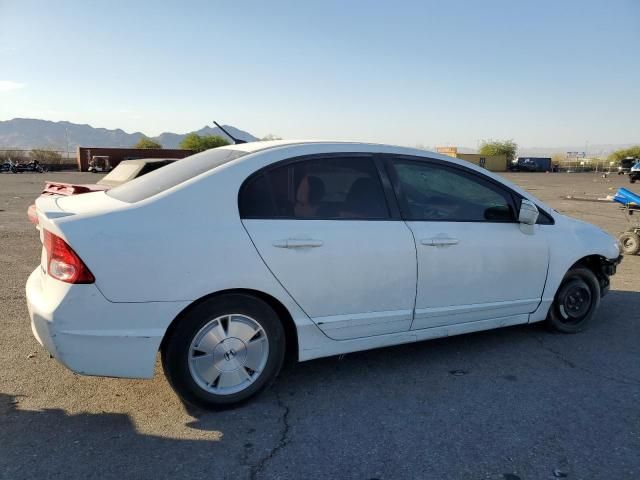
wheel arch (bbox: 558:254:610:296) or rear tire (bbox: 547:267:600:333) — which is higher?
wheel arch (bbox: 558:254:610:296)

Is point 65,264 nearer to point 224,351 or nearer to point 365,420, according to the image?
point 224,351

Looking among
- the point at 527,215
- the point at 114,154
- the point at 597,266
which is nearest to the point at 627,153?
the point at 114,154

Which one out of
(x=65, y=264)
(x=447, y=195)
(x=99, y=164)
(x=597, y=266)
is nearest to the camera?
(x=65, y=264)

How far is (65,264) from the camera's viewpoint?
2748 mm

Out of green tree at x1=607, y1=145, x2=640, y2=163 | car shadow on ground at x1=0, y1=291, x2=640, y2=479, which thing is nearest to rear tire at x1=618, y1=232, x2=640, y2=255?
car shadow on ground at x1=0, y1=291, x2=640, y2=479

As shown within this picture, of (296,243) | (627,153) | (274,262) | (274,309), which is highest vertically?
(627,153)

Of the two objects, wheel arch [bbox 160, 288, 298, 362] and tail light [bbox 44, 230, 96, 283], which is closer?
tail light [bbox 44, 230, 96, 283]

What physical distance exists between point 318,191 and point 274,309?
832mm

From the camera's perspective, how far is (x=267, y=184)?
10.5 feet

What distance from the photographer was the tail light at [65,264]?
2709mm

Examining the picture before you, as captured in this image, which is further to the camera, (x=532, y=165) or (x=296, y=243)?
(x=532, y=165)

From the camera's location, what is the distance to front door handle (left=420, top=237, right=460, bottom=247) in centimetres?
356

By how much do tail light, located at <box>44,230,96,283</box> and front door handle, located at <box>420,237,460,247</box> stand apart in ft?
7.07

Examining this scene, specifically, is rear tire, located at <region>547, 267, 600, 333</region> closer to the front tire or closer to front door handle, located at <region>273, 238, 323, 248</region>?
front door handle, located at <region>273, 238, 323, 248</region>
